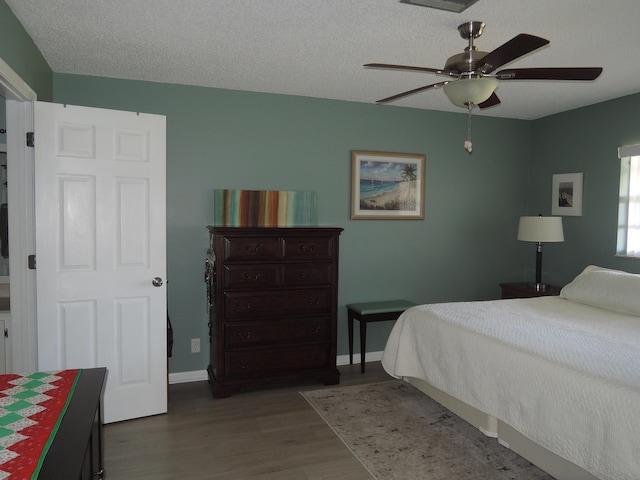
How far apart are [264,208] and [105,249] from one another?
138cm

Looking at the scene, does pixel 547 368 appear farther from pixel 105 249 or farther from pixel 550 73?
pixel 105 249

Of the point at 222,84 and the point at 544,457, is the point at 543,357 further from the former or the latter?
the point at 222,84

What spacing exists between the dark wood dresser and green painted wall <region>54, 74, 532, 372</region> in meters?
0.41

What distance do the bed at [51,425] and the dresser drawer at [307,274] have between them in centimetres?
184

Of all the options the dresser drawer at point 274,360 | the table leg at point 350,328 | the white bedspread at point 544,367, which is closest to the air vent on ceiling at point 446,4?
the white bedspread at point 544,367

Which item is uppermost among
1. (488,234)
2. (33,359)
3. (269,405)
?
(488,234)

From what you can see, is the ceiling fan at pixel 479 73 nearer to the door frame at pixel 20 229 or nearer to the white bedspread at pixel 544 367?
the white bedspread at pixel 544 367

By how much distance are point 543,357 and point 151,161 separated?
264 cm

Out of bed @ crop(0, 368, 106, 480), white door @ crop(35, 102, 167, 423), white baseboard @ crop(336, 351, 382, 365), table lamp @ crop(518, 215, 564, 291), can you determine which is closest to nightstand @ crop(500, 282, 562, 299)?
table lamp @ crop(518, 215, 564, 291)

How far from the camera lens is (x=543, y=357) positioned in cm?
222

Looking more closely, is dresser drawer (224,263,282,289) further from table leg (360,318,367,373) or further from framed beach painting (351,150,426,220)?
framed beach painting (351,150,426,220)

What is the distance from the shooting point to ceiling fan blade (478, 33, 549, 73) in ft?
6.03

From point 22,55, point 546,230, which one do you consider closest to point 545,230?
point 546,230

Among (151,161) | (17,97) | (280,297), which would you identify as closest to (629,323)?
(280,297)
